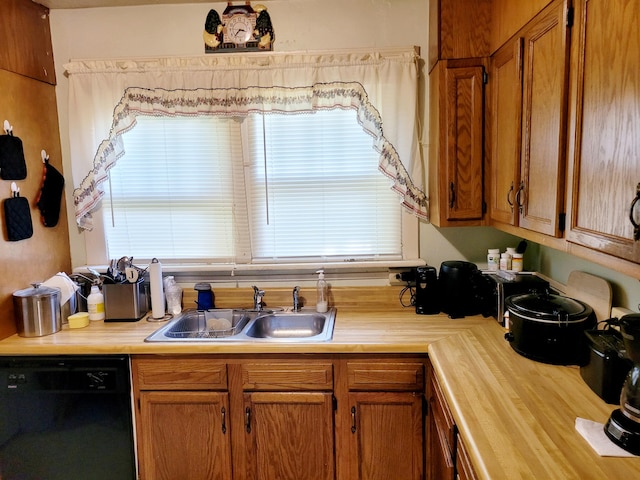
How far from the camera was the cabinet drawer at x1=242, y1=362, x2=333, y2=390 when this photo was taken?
2.06 metres

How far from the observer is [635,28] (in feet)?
3.49

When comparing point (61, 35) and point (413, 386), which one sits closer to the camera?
point (413, 386)

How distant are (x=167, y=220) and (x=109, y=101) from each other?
2.33ft

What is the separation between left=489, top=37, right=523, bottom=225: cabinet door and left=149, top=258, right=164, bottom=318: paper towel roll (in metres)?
1.73

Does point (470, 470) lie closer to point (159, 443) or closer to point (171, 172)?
point (159, 443)

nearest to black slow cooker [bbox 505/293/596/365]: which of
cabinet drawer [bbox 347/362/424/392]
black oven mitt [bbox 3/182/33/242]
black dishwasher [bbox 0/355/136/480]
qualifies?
cabinet drawer [bbox 347/362/424/392]

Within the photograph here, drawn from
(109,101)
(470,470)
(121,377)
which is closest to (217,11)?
(109,101)

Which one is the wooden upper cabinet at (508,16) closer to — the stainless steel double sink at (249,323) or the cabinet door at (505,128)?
the cabinet door at (505,128)

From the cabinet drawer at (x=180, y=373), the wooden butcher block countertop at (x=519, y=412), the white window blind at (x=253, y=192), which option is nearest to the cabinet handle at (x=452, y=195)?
the white window blind at (x=253, y=192)

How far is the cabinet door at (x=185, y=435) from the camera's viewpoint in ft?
6.97

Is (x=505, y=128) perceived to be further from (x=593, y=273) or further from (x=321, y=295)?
(x=321, y=295)

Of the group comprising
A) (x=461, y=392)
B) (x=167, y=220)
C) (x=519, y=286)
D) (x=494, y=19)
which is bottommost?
(x=461, y=392)

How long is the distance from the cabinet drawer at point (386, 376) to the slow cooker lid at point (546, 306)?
51 cm

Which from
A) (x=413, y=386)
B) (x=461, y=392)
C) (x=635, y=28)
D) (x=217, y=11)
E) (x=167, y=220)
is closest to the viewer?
(x=635, y=28)
